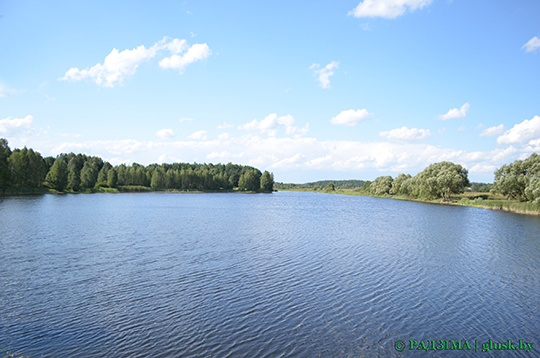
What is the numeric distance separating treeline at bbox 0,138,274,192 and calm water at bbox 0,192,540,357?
249 ft

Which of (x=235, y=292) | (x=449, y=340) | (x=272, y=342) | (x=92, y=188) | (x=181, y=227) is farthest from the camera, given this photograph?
(x=92, y=188)

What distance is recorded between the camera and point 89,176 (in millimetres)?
125125

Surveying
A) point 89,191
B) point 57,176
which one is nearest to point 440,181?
point 57,176

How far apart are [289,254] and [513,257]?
17.1 m

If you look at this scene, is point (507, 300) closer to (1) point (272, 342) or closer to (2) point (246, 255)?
(1) point (272, 342)

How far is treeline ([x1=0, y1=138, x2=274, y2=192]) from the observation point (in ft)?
277

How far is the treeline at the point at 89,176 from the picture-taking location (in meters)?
84.4

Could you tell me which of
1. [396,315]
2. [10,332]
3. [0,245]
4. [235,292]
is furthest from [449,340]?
[0,245]

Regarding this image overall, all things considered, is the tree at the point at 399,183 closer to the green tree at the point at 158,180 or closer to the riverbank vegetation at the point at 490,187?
the riverbank vegetation at the point at 490,187

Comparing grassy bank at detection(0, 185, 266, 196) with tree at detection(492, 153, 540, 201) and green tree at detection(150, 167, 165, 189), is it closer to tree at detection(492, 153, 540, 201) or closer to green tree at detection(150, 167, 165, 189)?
green tree at detection(150, 167, 165, 189)

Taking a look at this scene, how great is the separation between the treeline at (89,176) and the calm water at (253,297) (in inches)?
2989

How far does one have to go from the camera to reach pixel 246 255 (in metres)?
21.3

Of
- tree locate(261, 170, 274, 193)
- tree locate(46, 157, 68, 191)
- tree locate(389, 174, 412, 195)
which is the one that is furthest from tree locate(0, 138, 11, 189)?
tree locate(389, 174, 412, 195)

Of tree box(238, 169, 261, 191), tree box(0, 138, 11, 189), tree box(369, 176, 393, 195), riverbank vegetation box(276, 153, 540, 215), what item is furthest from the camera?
tree box(238, 169, 261, 191)
